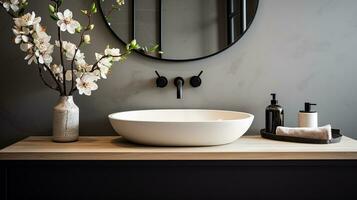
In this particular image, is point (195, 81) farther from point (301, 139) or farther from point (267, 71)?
point (301, 139)

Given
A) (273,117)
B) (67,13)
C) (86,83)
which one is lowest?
(273,117)

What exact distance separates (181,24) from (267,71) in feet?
1.70

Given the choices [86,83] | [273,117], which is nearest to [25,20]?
[86,83]

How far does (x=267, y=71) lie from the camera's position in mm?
1670

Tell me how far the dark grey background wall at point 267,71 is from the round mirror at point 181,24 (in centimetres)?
5

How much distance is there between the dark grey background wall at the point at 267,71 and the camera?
1.66 meters

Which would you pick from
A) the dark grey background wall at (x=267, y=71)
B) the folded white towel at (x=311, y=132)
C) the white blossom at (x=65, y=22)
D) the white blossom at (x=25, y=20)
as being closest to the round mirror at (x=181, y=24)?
the dark grey background wall at (x=267, y=71)

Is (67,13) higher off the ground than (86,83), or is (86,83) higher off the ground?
(67,13)

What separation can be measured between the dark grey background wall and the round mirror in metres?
0.05

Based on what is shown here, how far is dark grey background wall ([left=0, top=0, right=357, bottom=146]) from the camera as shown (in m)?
1.66

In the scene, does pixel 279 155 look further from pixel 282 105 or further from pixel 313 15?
pixel 313 15

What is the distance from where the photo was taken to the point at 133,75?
1657 millimetres

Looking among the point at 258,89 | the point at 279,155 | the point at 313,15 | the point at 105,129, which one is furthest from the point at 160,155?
the point at 313,15

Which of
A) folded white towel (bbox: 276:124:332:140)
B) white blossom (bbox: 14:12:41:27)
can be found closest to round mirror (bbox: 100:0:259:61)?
white blossom (bbox: 14:12:41:27)
